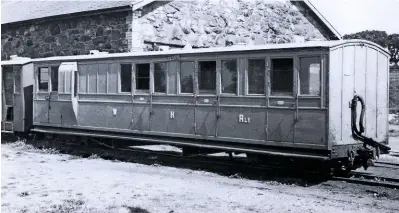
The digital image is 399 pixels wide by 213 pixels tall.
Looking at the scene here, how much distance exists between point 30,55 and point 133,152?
897cm

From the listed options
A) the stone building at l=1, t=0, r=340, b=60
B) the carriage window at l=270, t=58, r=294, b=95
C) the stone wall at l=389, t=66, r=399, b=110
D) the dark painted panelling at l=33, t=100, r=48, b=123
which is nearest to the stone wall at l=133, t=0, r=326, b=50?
the stone building at l=1, t=0, r=340, b=60

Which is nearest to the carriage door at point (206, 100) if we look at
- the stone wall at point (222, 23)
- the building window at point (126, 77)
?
the building window at point (126, 77)

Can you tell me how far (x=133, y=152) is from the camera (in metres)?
12.6

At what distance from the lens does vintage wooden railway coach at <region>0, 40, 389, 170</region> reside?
8.61 m

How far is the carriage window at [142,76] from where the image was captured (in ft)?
36.9

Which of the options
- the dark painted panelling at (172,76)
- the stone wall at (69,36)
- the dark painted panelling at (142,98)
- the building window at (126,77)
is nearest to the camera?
the dark painted panelling at (172,76)

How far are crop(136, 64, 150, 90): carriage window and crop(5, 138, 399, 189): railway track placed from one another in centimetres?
183

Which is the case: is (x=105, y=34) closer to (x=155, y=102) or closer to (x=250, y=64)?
(x=155, y=102)

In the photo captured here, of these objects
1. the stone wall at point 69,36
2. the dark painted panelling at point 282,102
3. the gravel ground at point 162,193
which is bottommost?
the gravel ground at point 162,193

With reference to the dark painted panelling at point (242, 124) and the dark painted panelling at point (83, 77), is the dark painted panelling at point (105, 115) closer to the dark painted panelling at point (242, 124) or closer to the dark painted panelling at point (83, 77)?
the dark painted panelling at point (83, 77)

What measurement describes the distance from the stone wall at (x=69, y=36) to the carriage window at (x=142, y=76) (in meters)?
4.06

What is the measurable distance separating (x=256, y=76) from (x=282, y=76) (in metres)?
0.57

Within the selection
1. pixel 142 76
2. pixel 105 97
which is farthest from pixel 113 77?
pixel 142 76

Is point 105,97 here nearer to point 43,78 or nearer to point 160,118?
point 160,118
